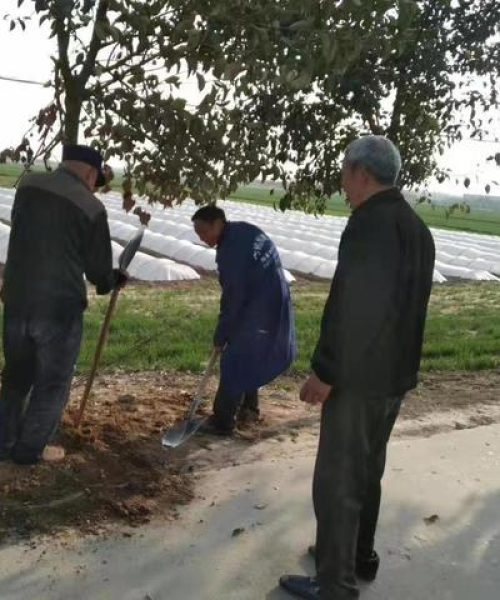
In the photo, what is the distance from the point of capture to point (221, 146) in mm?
3973

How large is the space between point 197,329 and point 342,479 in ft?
18.0

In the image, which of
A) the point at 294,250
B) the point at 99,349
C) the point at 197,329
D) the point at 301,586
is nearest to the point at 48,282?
the point at 99,349

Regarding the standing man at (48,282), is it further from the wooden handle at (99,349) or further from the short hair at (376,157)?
the short hair at (376,157)

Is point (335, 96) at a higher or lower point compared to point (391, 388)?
higher

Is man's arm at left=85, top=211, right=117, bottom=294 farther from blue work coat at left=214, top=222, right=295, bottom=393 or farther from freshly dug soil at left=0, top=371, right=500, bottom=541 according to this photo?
freshly dug soil at left=0, top=371, right=500, bottom=541

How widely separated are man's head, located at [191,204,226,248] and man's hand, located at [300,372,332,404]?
1.86 metres

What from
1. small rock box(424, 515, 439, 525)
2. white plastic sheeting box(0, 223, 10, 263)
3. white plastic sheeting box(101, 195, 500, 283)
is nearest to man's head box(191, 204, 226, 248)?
small rock box(424, 515, 439, 525)

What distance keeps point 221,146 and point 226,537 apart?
2.05 metres

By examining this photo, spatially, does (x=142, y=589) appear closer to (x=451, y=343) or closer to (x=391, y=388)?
(x=391, y=388)

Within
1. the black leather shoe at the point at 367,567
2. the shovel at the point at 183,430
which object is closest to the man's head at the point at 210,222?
the shovel at the point at 183,430

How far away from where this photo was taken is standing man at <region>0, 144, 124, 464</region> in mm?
3584

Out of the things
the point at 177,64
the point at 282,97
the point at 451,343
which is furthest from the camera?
the point at 451,343

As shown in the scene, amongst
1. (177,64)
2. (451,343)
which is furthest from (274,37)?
(451,343)

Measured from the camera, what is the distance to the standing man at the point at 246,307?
442 cm
